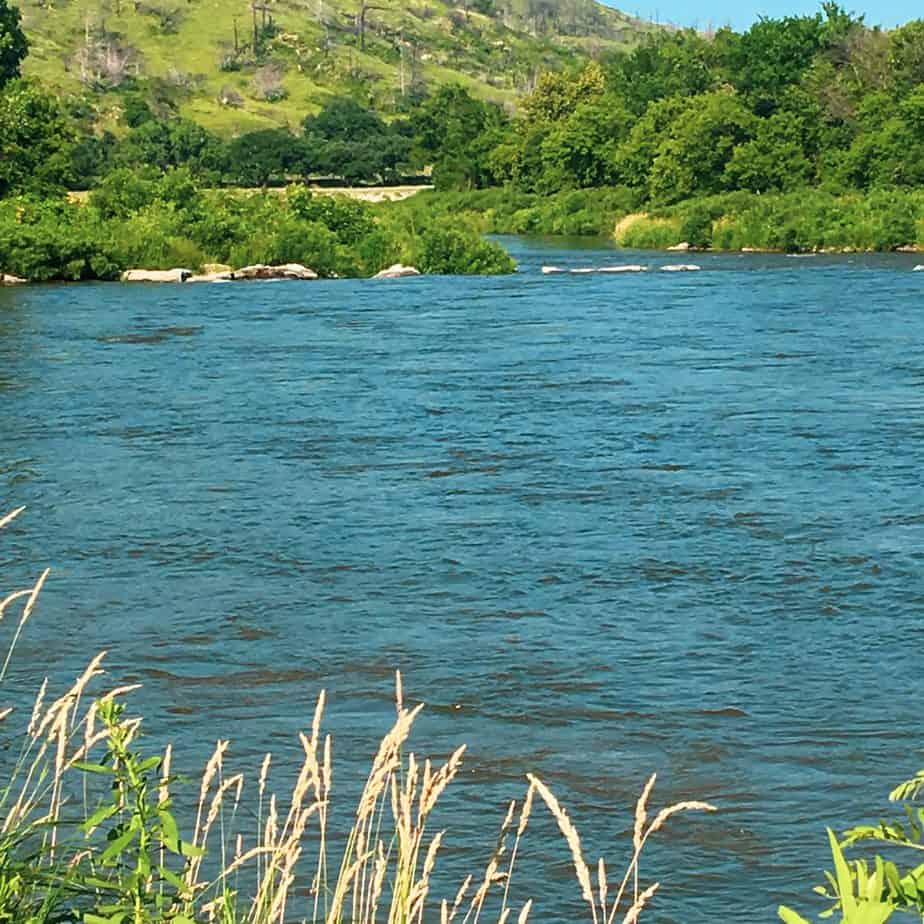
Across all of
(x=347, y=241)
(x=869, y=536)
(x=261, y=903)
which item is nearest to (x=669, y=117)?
(x=347, y=241)

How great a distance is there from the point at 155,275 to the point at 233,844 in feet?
116

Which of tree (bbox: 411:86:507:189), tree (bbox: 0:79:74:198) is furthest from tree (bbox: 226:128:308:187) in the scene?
tree (bbox: 0:79:74:198)

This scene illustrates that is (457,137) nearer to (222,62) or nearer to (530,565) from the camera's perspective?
(222,62)

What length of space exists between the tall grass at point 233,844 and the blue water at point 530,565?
354mm

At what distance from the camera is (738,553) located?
41.2ft

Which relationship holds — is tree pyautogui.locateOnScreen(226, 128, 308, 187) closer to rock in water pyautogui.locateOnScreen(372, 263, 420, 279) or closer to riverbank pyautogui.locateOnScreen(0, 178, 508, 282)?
riverbank pyautogui.locateOnScreen(0, 178, 508, 282)

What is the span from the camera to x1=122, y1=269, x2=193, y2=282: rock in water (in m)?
41.2

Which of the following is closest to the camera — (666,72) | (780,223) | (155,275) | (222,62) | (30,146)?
(155,275)

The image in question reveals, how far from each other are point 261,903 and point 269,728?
441 cm

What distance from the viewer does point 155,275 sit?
41.3 meters

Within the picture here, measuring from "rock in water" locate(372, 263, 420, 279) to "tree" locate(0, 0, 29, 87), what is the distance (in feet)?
50.2

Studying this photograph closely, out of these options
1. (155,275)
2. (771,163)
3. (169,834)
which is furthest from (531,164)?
(169,834)

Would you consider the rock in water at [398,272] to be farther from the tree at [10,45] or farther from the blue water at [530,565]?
the blue water at [530,565]

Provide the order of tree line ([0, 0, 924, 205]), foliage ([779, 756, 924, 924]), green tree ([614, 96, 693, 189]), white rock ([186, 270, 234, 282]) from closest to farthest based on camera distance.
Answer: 1. foliage ([779, 756, 924, 924])
2. white rock ([186, 270, 234, 282])
3. tree line ([0, 0, 924, 205])
4. green tree ([614, 96, 693, 189])
